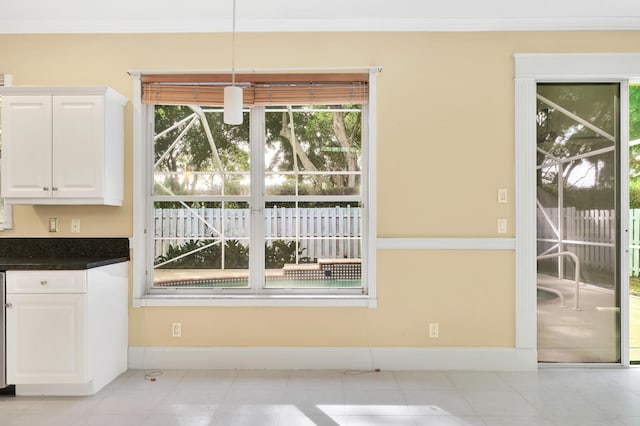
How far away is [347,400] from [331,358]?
2.05ft

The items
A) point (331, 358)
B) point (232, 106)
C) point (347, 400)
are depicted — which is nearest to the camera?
point (232, 106)

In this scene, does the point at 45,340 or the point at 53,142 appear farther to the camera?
the point at 53,142

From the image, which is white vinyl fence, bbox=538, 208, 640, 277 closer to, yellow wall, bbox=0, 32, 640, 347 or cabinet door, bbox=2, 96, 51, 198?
yellow wall, bbox=0, 32, 640, 347

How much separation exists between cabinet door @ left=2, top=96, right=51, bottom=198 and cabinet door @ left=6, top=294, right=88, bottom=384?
790mm

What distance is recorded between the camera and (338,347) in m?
3.64

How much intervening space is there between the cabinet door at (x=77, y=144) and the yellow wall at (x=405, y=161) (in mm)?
371

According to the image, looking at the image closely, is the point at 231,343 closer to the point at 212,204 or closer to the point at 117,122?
the point at 212,204

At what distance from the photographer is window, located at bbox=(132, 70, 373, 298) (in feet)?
12.4

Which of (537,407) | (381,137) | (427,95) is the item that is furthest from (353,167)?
(537,407)

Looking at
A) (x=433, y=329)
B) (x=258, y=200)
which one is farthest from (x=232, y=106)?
(x=433, y=329)

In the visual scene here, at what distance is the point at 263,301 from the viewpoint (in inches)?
144

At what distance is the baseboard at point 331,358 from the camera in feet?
11.8

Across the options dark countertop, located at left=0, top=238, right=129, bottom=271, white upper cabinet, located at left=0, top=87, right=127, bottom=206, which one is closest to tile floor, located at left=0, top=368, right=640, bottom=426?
dark countertop, located at left=0, top=238, right=129, bottom=271

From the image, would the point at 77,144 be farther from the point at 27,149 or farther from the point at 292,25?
the point at 292,25
